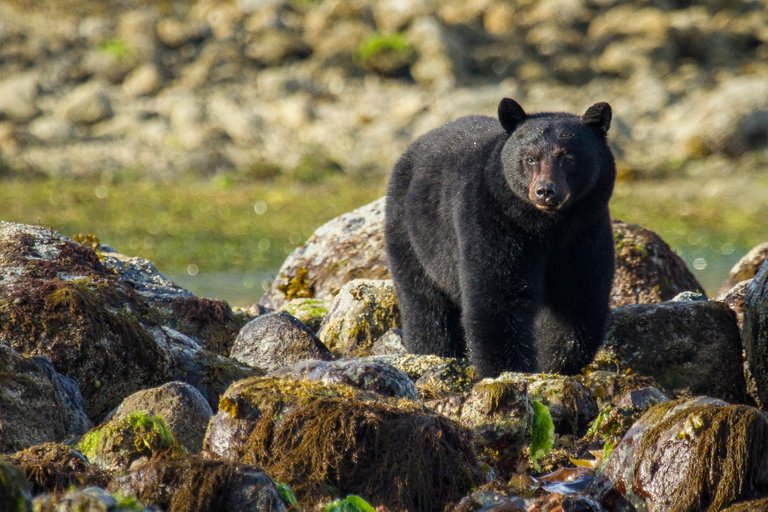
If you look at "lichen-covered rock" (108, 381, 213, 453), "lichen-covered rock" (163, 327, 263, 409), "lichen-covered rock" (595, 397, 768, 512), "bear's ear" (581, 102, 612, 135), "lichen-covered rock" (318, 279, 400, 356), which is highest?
"bear's ear" (581, 102, 612, 135)

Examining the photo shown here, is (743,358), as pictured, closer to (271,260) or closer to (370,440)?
(370,440)

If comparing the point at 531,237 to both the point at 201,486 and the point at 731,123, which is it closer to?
the point at 201,486

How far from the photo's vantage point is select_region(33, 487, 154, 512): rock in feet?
14.5

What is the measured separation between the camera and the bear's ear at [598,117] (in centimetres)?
819

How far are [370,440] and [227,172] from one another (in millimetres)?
20656

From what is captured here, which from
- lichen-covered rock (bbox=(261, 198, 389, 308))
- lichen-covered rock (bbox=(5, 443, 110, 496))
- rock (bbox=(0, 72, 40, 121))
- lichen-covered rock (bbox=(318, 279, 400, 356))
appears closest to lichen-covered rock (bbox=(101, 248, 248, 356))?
lichen-covered rock (bbox=(318, 279, 400, 356))

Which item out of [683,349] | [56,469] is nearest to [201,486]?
[56,469]

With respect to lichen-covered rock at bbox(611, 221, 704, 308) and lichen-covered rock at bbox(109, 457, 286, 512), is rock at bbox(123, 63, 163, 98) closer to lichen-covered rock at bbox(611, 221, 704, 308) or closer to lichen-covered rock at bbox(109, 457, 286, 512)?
lichen-covered rock at bbox(611, 221, 704, 308)

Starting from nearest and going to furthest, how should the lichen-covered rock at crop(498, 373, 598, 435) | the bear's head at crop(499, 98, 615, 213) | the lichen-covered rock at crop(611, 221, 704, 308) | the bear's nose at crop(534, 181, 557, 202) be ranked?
the lichen-covered rock at crop(498, 373, 598, 435), the bear's nose at crop(534, 181, 557, 202), the bear's head at crop(499, 98, 615, 213), the lichen-covered rock at crop(611, 221, 704, 308)

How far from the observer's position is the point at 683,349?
27.8 feet

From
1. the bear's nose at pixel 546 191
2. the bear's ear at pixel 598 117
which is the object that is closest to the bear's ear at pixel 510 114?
the bear's ear at pixel 598 117

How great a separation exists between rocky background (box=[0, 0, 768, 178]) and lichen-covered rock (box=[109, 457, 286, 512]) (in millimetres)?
20978

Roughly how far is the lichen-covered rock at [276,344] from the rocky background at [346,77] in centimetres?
1735

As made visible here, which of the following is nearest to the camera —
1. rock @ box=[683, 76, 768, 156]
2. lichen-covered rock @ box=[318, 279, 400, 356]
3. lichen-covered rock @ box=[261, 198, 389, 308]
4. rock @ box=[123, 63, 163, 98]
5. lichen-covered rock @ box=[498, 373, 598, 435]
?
lichen-covered rock @ box=[498, 373, 598, 435]
